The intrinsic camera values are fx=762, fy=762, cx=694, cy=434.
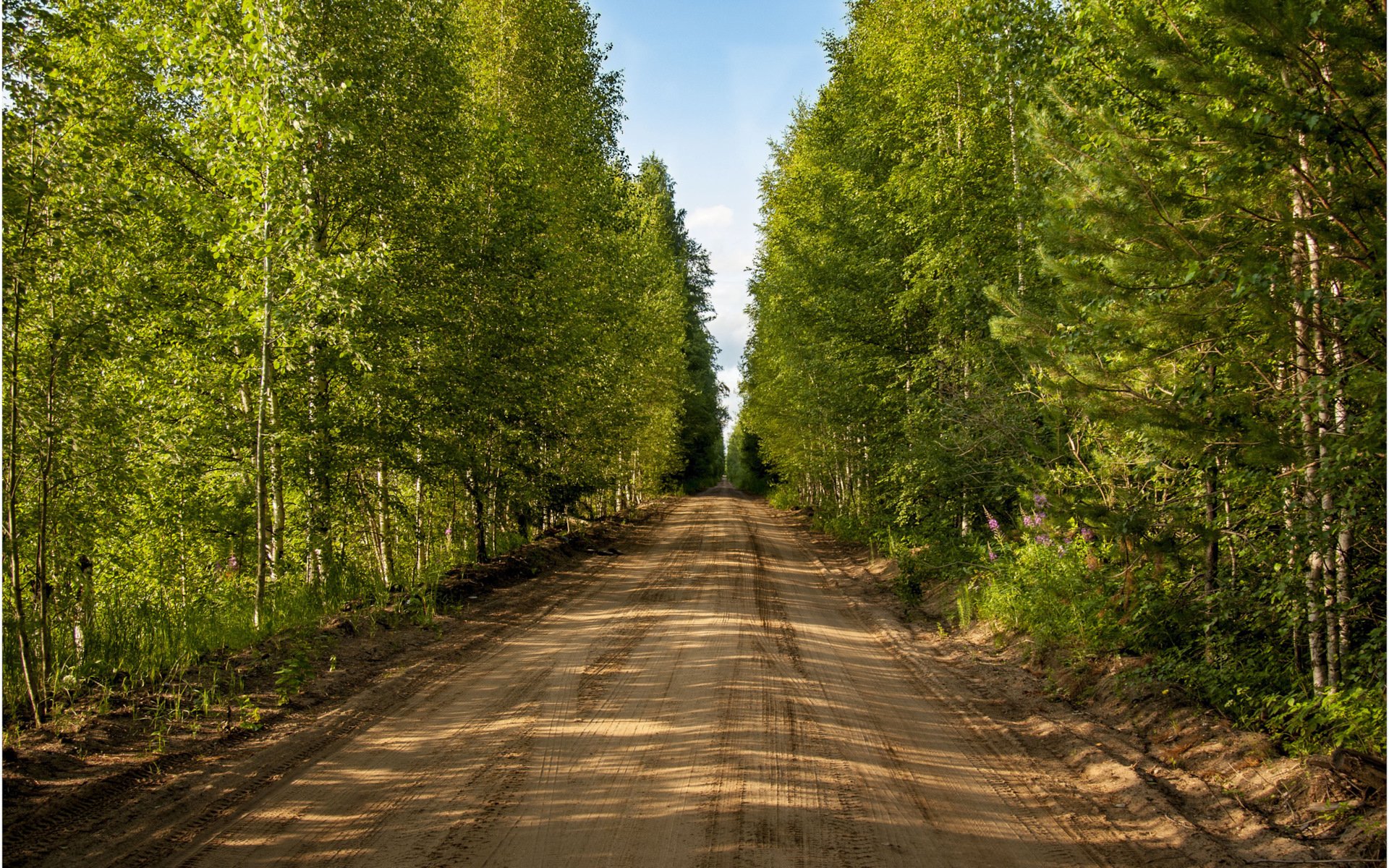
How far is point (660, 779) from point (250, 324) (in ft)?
21.7

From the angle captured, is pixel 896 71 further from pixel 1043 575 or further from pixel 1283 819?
pixel 1283 819

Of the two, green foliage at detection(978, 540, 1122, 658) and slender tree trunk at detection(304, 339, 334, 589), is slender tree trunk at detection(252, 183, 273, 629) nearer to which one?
slender tree trunk at detection(304, 339, 334, 589)

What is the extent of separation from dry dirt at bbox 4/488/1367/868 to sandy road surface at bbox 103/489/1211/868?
0.06ft

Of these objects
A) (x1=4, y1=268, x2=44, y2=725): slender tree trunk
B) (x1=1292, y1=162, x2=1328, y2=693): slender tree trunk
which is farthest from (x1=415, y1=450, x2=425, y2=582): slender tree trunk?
(x1=1292, y1=162, x2=1328, y2=693): slender tree trunk

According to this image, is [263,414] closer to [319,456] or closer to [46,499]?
[319,456]

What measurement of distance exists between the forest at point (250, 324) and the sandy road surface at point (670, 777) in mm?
2698

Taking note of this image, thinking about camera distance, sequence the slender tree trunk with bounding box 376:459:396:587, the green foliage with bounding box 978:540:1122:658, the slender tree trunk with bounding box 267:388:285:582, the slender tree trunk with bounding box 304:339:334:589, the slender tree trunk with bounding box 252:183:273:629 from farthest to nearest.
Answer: the slender tree trunk with bounding box 376:459:396:587 < the slender tree trunk with bounding box 304:339:334:589 < the slender tree trunk with bounding box 267:388:285:582 < the slender tree trunk with bounding box 252:183:273:629 < the green foliage with bounding box 978:540:1122:658

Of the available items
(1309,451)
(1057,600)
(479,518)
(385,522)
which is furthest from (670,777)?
(479,518)

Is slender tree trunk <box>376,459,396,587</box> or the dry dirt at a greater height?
slender tree trunk <box>376,459,396,587</box>

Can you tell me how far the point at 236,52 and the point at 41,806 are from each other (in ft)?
23.9

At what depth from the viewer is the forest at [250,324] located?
19.5 ft

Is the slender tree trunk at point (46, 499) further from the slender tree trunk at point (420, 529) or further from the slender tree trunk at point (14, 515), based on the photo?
the slender tree trunk at point (420, 529)

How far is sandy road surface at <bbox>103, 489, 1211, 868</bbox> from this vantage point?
3.88 metres

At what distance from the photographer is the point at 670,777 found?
15.6ft
